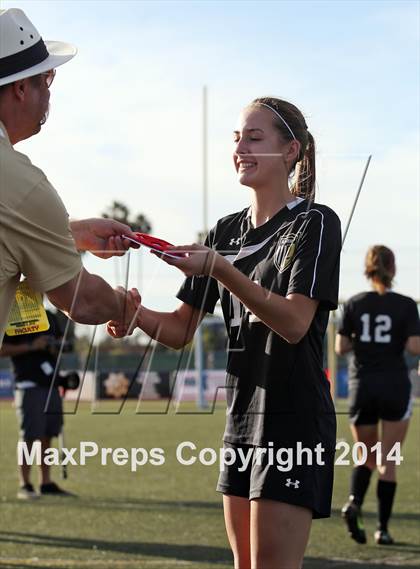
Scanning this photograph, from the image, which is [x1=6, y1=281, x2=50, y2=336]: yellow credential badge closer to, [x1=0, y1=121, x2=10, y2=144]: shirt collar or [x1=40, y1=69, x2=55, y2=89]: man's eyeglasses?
[x1=0, y1=121, x2=10, y2=144]: shirt collar

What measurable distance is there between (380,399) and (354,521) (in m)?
1.01

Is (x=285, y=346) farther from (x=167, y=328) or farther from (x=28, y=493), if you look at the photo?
(x=28, y=493)

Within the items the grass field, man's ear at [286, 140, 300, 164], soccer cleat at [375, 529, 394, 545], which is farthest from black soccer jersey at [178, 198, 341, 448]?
soccer cleat at [375, 529, 394, 545]

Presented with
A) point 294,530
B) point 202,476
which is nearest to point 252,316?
point 294,530

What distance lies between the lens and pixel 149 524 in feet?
28.5

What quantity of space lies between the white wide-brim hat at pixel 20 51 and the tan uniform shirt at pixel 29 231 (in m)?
0.17

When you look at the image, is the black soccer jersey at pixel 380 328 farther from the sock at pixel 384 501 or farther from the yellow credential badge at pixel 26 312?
the yellow credential badge at pixel 26 312

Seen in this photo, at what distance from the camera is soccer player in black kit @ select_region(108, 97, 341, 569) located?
3.48 meters

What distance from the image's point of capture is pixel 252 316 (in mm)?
3678

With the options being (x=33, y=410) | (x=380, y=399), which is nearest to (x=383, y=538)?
(x=380, y=399)

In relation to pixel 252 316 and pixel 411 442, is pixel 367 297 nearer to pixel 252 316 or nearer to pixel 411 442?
pixel 252 316

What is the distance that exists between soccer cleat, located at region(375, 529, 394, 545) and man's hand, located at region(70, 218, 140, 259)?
15.8ft

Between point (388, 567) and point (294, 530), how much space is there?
140 inches

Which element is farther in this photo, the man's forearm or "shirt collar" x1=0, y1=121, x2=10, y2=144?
the man's forearm
